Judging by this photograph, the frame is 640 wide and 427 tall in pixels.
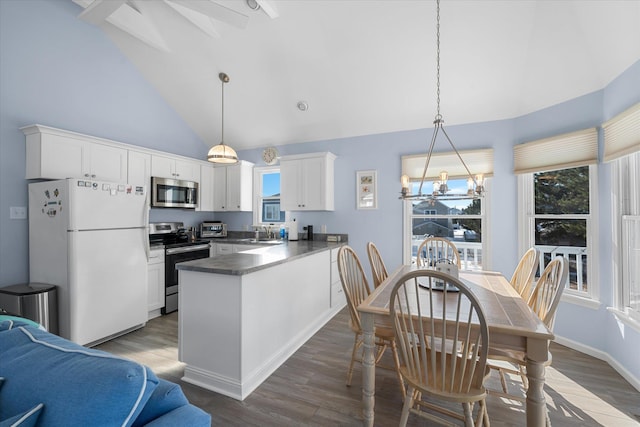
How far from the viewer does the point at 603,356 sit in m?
2.58

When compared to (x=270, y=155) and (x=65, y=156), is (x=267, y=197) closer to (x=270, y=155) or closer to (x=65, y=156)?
(x=270, y=155)

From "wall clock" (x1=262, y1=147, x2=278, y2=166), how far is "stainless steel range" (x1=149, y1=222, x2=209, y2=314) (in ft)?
5.67

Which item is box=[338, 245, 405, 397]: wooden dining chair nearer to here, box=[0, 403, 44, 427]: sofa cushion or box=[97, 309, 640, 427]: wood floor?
box=[97, 309, 640, 427]: wood floor

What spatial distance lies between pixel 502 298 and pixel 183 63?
462 centimetres

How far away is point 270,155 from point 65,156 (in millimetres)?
2646

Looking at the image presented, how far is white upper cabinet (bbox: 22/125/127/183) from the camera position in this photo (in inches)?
111

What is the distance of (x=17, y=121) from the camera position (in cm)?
288

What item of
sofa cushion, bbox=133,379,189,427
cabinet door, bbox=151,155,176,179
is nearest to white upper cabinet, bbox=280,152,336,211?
cabinet door, bbox=151,155,176,179

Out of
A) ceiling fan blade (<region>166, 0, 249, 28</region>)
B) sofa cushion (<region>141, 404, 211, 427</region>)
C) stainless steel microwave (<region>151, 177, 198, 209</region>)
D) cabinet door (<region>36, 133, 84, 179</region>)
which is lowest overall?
sofa cushion (<region>141, 404, 211, 427</region>)

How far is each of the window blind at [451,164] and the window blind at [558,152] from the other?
309 mm

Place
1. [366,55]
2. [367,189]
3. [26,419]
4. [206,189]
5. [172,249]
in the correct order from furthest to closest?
[206,189] < [367,189] < [172,249] < [366,55] < [26,419]

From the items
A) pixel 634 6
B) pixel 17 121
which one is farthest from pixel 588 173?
pixel 17 121

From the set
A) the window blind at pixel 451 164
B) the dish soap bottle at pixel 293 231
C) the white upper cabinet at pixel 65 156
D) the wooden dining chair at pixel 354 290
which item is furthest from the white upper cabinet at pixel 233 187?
the wooden dining chair at pixel 354 290

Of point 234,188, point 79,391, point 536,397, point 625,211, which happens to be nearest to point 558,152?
point 625,211
